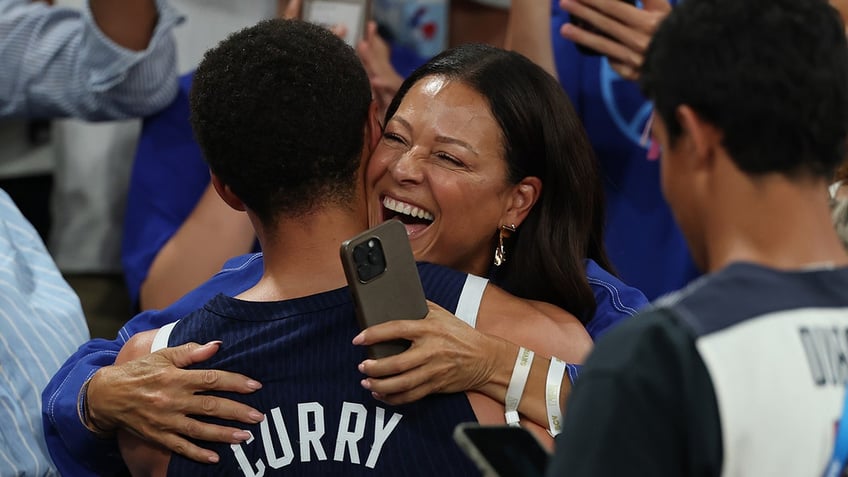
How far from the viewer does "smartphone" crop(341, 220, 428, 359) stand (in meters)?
1.13

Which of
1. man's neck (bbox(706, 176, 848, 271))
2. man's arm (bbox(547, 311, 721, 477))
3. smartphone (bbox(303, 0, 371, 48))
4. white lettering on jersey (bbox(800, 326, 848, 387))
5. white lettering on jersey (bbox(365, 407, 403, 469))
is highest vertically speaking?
man's neck (bbox(706, 176, 848, 271))

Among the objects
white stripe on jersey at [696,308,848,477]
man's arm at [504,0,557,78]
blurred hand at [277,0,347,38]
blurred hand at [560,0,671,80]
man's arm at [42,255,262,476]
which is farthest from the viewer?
blurred hand at [277,0,347,38]

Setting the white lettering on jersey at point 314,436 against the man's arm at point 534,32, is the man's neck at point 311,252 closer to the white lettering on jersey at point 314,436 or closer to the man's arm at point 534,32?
the white lettering on jersey at point 314,436

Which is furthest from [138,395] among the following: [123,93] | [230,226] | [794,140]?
[123,93]

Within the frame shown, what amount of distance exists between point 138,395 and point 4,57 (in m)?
1.50

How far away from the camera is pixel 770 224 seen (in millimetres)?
888

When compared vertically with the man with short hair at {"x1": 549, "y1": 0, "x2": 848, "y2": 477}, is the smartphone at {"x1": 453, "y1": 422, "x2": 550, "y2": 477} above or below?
below

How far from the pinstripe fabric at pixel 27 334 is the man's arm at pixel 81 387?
13 cm

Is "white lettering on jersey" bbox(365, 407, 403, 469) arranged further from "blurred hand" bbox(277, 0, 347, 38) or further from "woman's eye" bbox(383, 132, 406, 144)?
"blurred hand" bbox(277, 0, 347, 38)

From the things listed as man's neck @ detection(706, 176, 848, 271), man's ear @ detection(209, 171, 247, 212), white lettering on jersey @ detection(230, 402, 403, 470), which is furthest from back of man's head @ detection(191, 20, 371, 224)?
man's neck @ detection(706, 176, 848, 271)

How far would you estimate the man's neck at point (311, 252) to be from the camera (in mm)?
1277

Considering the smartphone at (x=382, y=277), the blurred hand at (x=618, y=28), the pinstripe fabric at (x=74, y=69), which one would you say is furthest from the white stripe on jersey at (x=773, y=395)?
the pinstripe fabric at (x=74, y=69)

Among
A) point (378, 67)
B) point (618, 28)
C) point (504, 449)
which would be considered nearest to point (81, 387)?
point (504, 449)

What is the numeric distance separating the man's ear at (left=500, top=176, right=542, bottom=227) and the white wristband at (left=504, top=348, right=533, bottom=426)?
0.36 m
